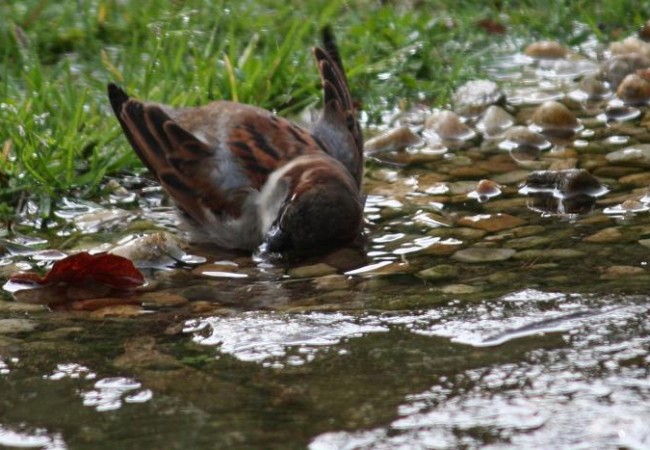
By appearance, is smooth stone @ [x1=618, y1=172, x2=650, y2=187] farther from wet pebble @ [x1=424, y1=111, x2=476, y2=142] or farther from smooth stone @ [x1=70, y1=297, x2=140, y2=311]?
smooth stone @ [x1=70, y1=297, x2=140, y2=311]

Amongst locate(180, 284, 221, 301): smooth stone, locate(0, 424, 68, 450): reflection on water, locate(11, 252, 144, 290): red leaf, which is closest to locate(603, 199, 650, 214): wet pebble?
locate(180, 284, 221, 301): smooth stone

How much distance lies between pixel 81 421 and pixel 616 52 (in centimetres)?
458

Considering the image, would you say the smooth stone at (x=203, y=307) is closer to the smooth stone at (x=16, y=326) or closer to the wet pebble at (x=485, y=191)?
the smooth stone at (x=16, y=326)

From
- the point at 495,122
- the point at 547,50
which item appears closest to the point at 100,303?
the point at 495,122

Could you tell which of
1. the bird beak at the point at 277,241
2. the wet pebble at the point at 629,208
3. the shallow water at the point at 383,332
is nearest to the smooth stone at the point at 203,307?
the shallow water at the point at 383,332

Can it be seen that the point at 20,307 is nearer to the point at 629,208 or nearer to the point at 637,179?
the point at 629,208

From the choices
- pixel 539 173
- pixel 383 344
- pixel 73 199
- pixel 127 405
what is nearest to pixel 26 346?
pixel 127 405

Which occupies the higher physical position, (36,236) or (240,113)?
(240,113)

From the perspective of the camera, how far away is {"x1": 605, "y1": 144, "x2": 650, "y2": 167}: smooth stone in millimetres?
5086

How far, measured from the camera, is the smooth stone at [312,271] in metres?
4.28

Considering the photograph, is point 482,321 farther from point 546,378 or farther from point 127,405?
point 127,405

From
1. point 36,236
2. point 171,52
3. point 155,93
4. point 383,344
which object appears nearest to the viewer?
point 383,344

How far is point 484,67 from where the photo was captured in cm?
671

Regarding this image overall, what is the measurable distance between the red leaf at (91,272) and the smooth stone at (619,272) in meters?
1.55
